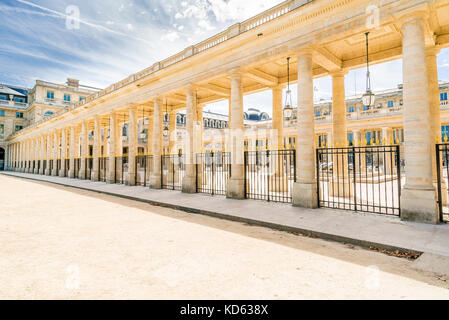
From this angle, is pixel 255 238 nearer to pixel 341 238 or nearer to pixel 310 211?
pixel 341 238

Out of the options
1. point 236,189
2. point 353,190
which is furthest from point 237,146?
point 353,190

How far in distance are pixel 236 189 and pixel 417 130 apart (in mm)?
7811

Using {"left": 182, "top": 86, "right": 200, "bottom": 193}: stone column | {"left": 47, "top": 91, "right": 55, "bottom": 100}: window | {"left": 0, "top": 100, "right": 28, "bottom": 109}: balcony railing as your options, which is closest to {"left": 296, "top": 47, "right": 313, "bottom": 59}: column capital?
{"left": 182, "top": 86, "right": 200, "bottom": 193}: stone column

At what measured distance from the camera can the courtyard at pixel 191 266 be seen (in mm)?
3615

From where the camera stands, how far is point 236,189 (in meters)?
12.9

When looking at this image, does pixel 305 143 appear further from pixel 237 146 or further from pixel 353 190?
pixel 353 190

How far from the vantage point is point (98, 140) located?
86.5 feet

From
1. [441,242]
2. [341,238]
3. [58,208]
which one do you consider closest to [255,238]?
[341,238]

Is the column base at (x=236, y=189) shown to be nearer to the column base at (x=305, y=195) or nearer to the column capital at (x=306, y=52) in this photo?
the column base at (x=305, y=195)

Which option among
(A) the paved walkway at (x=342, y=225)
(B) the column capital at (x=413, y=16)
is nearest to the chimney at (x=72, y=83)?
(A) the paved walkway at (x=342, y=225)

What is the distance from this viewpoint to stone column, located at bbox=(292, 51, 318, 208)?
1027cm

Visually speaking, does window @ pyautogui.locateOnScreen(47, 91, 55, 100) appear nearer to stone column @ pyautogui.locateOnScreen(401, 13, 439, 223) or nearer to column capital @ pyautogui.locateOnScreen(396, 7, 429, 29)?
column capital @ pyautogui.locateOnScreen(396, 7, 429, 29)

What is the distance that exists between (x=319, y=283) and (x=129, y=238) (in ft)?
15.2

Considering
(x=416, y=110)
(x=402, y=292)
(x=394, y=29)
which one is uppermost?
(x=394, y=29)
